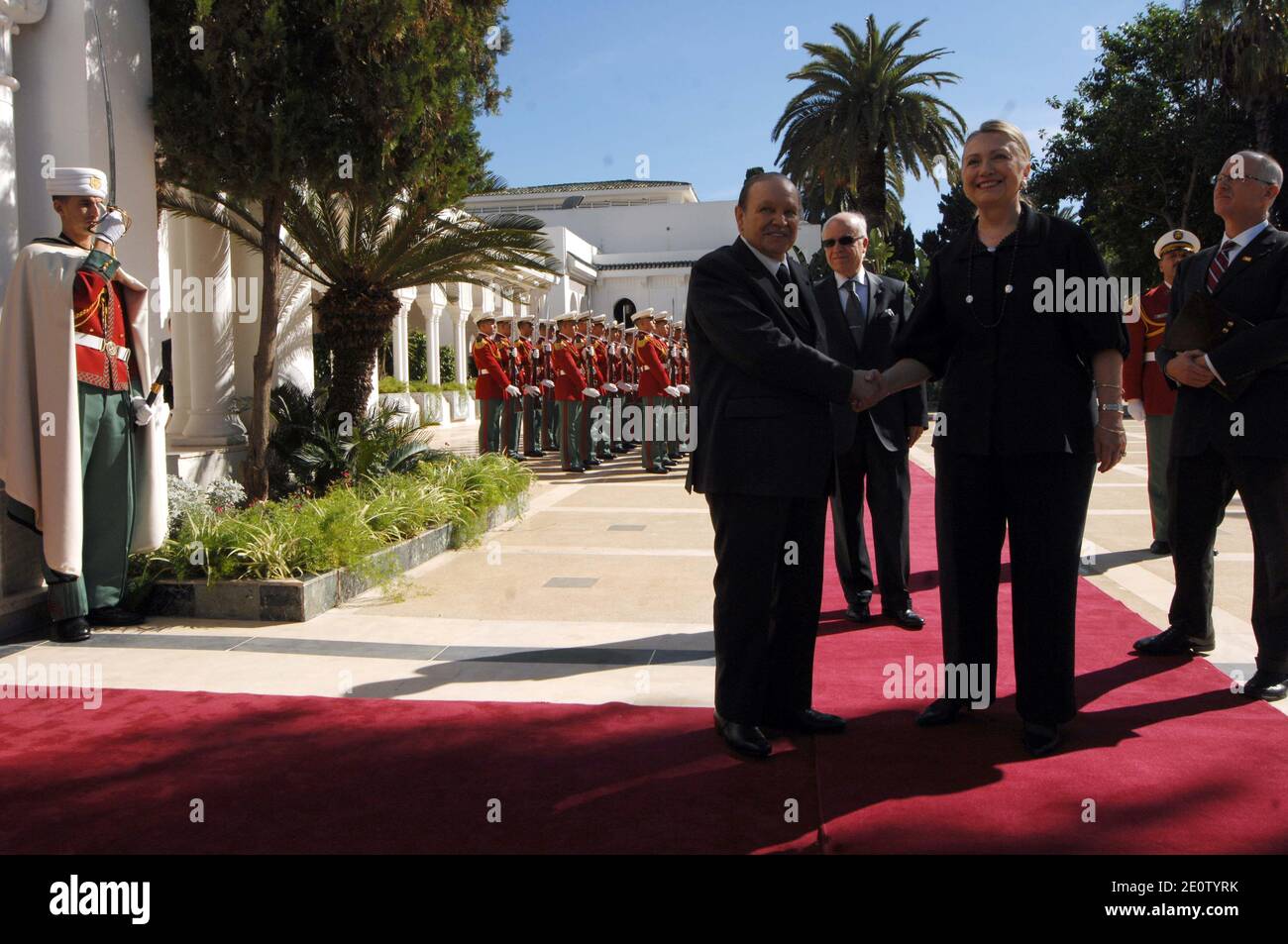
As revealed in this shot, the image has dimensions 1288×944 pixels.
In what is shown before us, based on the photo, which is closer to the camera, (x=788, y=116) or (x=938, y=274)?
(x=938, y=274)

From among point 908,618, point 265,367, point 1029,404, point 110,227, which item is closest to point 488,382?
point 265,367

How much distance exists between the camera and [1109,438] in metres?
3.70

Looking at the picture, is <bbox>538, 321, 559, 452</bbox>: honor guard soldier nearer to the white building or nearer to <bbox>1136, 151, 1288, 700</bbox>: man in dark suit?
the white building

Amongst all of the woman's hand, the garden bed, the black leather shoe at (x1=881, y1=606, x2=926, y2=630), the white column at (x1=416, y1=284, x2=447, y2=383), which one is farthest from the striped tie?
the white column at (x1=416, y1=284, x2=447, y2=383)

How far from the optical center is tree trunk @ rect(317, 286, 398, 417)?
9625 millimetres

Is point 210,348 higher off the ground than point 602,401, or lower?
higher

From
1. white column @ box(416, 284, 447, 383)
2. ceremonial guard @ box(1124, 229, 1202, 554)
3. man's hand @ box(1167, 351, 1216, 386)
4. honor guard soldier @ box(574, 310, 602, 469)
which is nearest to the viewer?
man's hand @ box(1167, 351, 1216, 386)

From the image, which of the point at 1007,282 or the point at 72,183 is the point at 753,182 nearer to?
the point at 1007,282

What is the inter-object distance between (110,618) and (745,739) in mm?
3701

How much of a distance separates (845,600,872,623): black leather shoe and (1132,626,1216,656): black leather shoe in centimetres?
136
